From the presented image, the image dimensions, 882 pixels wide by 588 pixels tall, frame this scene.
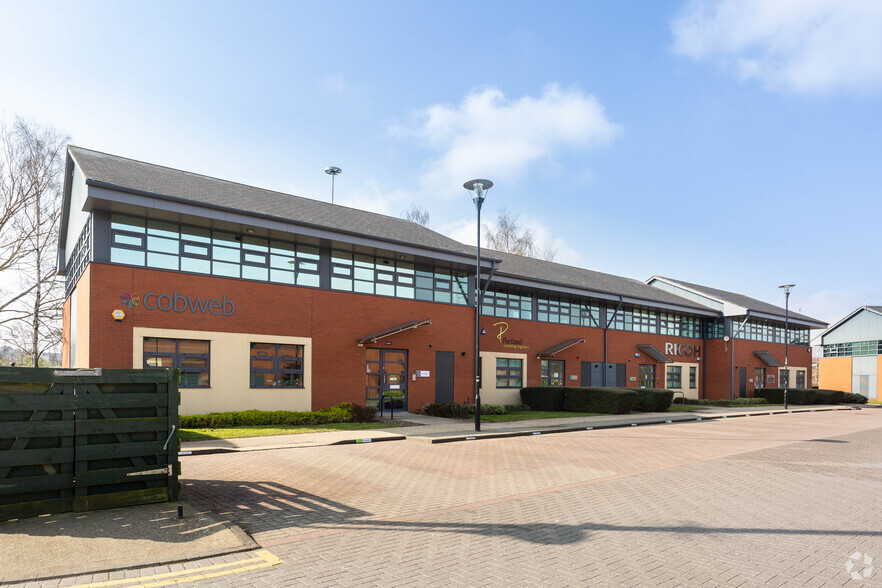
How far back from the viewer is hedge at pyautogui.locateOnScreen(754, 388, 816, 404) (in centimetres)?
4068

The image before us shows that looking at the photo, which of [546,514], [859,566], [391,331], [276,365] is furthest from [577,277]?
[859,566]

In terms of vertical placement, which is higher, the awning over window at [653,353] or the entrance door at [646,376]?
the awning over window at [653,353]

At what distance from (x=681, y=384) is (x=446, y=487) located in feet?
117

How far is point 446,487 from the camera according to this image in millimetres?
9258

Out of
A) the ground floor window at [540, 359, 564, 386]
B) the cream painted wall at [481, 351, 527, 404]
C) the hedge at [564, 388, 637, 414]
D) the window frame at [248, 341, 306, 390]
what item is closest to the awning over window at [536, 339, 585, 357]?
the ground floor window at [540, 359, 564, 386]

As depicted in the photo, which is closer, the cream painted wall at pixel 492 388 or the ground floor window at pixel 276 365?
Result: the ground floor window at pixel 276 365

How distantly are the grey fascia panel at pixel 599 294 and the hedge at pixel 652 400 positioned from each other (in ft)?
21.1

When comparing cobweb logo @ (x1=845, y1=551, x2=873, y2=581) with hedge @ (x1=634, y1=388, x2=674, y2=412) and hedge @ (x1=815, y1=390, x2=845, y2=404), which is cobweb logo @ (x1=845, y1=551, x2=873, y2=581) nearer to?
hedge @ (x1=634, y1=388, x2=674, y2=412)

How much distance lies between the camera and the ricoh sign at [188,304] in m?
17.4

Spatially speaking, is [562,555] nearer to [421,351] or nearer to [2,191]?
[421,351]

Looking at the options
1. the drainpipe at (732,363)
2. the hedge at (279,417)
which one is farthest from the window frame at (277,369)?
the drainpipe at (732,363)

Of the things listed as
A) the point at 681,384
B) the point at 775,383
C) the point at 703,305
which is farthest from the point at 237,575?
the point at 775,383

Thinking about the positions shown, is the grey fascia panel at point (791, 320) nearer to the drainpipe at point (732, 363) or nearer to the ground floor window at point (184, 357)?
the drainpipe at point (732, 363)

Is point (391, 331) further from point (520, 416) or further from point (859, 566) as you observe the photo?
point (859, 566)
